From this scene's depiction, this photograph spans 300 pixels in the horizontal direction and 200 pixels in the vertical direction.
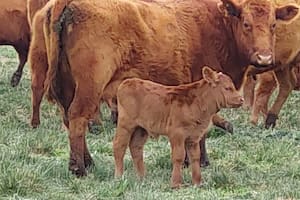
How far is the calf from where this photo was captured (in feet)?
25.6

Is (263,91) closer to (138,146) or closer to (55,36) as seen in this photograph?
(138,146)

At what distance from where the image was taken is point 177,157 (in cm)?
773

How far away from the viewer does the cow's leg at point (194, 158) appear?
7.81 metres

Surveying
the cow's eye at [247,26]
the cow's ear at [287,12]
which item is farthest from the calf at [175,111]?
the cow's ear at [287,12]

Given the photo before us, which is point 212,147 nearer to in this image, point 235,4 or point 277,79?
point 235,4

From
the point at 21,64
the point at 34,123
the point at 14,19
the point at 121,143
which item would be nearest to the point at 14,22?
the point at 14,19

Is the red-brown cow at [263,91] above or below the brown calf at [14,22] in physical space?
below

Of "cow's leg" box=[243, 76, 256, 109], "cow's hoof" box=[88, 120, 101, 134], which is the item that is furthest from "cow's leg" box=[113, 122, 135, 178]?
"cow's leg" box=[243, 76, 256, 109]

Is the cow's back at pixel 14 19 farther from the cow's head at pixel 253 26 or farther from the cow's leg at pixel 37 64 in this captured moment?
the cow's head at pixel 253 26

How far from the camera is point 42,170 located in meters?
7.87

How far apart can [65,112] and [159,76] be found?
0.99 meters

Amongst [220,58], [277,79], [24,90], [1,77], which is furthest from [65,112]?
[1,77]

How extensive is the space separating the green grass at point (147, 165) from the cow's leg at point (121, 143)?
95 millimetres

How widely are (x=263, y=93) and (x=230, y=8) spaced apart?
10.6 feet
